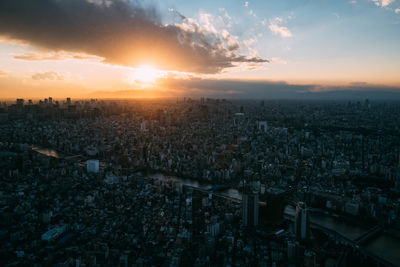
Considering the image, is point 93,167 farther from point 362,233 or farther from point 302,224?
point 362,233

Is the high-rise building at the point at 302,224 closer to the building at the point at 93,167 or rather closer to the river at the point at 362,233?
the river at the point at 362,233

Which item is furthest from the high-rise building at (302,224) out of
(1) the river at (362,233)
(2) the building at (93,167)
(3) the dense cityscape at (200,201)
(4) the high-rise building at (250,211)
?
(2) the building at (93,167)

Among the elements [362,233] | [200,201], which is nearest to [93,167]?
[200,201]

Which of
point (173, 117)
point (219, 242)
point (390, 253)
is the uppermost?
point (173, 117)

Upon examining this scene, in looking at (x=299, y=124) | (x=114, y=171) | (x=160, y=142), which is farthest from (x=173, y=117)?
(x=114, y=171)

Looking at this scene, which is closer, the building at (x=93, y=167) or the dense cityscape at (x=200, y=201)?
the dense cityscape at (x=200, y=201)

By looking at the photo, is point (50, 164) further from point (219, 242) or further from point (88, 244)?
point (219, 242)

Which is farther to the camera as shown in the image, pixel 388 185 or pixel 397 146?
pixel 397 146
